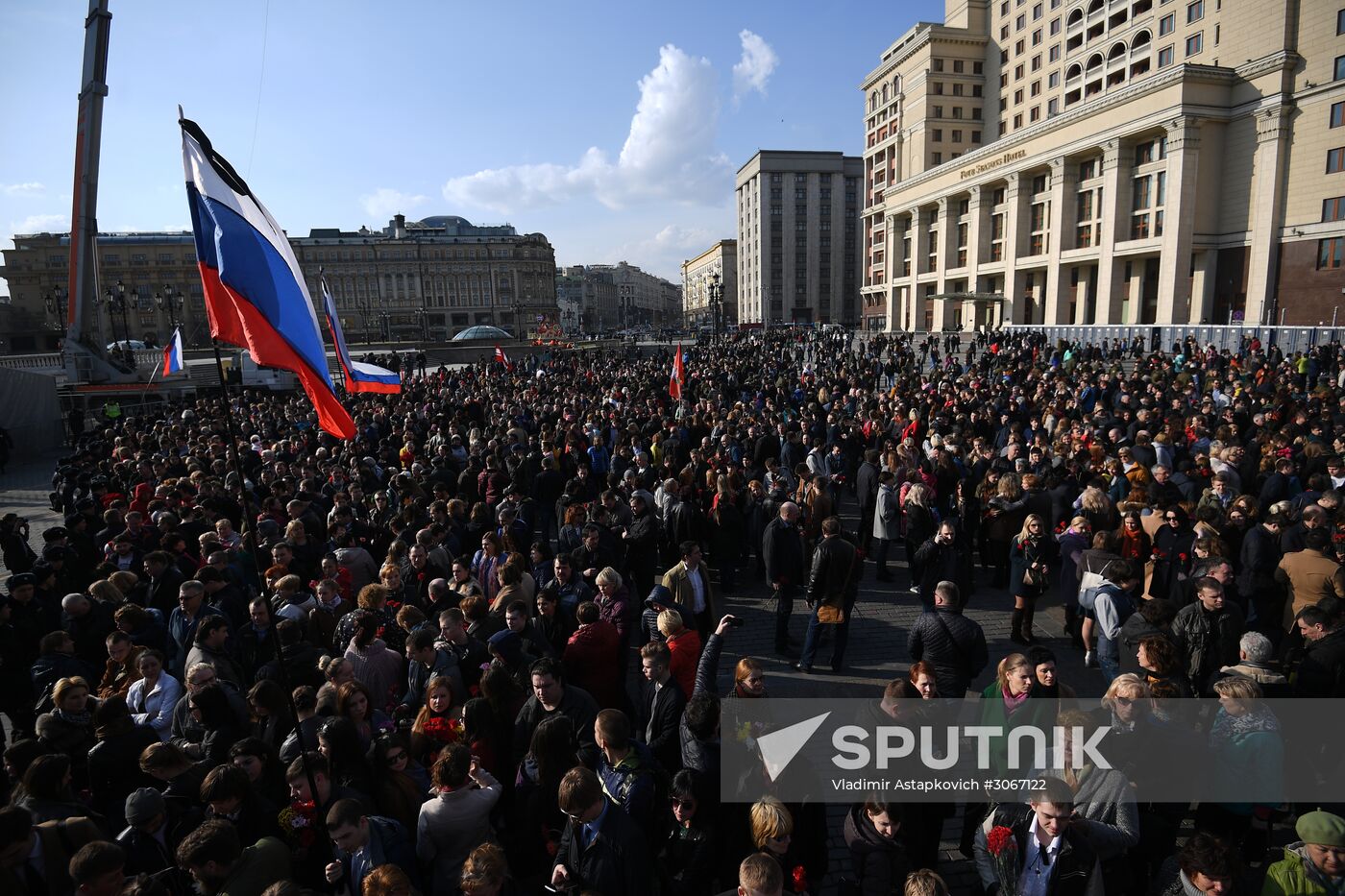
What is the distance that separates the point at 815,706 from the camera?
5332 mm

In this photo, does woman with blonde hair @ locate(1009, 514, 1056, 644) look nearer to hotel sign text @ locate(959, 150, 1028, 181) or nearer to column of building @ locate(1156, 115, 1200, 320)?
column of building @ locate(1156, 115, 1200, 320)

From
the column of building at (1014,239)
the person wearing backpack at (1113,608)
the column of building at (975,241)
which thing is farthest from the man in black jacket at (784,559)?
the column of building at (975,241)

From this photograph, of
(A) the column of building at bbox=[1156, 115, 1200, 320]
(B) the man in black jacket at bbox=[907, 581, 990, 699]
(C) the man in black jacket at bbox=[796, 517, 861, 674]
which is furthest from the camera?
(A) the column of building at bbox=[1156, 115, 1200, 320]

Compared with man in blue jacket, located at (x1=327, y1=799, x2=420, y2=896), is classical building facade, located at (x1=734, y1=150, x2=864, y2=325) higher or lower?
higher

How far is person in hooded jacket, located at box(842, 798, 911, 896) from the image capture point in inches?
128

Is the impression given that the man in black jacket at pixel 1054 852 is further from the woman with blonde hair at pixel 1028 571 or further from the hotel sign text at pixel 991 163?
the hotel sign text at pixel 991 163

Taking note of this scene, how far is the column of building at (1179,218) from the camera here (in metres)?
35.9


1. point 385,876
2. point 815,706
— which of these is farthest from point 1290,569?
point 385,876

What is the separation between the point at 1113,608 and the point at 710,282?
121080mm

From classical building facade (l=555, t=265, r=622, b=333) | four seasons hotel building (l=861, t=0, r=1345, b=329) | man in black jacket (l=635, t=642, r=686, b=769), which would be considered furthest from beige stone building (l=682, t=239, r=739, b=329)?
man in black jacket (l=635, t=642, r=686, b=769)

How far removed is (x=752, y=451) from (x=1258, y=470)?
709 cm

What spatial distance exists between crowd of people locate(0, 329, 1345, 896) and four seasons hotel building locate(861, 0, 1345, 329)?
31.2 metres

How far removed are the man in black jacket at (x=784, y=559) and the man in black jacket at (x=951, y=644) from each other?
7.44 ft

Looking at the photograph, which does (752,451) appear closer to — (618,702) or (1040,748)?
(618,702)
